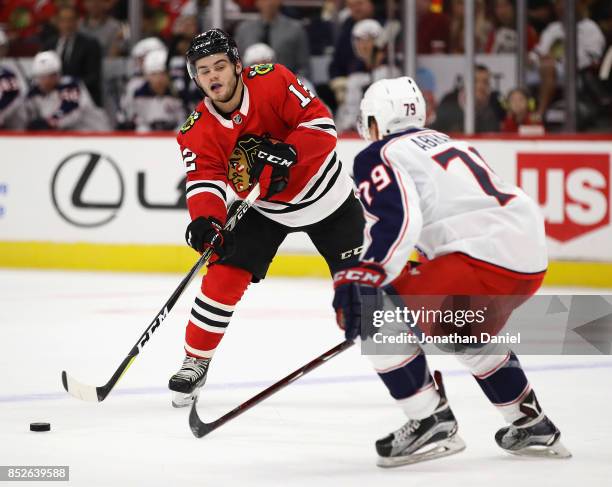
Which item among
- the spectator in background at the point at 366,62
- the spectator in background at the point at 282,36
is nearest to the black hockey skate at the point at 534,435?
the spectator in background at the point at 366,62

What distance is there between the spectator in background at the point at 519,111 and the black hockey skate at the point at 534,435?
4.41m

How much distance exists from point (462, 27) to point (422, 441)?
4.80 metres

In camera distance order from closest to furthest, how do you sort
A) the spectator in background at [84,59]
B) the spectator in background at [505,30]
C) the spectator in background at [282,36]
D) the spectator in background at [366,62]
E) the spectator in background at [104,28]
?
the spectator in background at [505,30] < the spectator in background at [366,62] < the spectator in background at [282,36] < the spectator in background at [84,59] < the spectator in background at [104,28]

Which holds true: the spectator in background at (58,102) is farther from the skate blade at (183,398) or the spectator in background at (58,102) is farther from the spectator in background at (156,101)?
the skate blade at (183,398)

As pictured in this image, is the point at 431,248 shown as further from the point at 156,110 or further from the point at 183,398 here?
the point at 156,110

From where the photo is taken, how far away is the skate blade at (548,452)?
10.7 ft

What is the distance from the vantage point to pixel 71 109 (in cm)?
850

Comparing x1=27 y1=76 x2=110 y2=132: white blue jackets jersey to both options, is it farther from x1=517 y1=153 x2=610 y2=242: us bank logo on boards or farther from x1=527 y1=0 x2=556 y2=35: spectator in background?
x1=517 y1=153 x2=610 y2=242: us bank logo on boards

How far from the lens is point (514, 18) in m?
7.62

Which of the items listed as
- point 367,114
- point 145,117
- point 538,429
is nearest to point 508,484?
point 538,429

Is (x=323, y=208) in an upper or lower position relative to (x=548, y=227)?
upper

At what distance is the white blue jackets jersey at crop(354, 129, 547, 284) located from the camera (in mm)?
3035

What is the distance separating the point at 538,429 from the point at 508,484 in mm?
282

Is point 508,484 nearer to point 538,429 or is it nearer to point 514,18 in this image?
point 538,429
